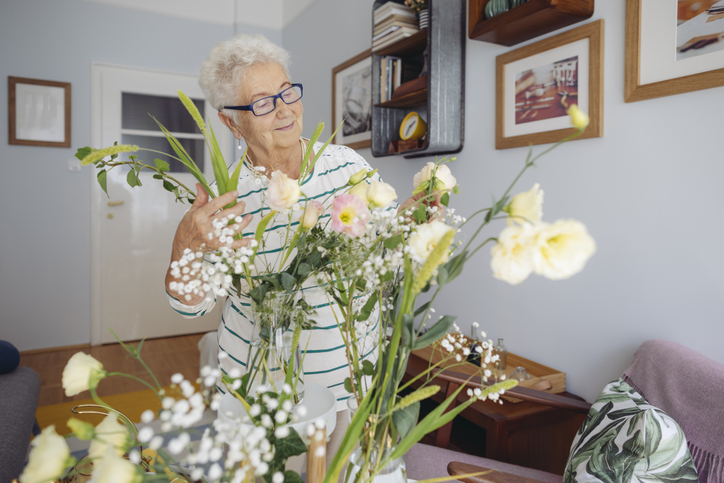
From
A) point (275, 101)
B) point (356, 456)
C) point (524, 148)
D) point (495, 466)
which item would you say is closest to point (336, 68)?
point (524, 148)

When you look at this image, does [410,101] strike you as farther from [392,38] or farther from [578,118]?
[578,118]

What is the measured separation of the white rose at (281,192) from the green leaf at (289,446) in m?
0.27

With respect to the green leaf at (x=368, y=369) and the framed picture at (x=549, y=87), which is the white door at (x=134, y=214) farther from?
the green leaf at (x=368, y=369)

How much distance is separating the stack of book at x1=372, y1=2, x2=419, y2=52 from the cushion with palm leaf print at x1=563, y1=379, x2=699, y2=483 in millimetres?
1926

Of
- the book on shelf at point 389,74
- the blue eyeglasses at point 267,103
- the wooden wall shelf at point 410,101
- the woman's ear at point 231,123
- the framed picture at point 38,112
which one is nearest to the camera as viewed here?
the blue eyeglasses at point 267,103

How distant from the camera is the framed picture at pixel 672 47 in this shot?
1384 millimetres

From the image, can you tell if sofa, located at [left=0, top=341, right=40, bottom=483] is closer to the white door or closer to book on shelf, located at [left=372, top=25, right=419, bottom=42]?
the white door

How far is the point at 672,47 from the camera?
148 centimetres

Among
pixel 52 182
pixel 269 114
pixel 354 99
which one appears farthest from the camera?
pixel 52 182

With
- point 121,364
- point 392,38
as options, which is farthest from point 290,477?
point 121,364

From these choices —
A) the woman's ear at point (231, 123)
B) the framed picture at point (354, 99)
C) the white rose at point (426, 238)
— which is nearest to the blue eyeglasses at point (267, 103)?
the woman's ear at point (231, 123)

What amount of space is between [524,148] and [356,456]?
1.74 m

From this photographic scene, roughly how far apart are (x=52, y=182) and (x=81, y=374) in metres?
4.32

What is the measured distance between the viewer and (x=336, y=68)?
11.7 ft
